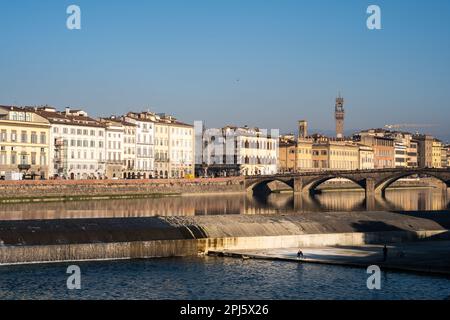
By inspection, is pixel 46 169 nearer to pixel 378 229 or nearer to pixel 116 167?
pixel 116 167

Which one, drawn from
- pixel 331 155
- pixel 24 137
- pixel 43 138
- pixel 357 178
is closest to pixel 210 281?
pixel 24 137

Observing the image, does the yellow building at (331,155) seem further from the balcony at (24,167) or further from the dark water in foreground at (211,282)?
the dark water in foreground at (211,282)

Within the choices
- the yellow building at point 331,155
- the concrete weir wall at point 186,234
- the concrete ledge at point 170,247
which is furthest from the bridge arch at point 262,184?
the concrete ledge at point 170,247

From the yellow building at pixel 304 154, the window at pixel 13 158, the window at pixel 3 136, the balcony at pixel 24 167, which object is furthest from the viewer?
the yellow building at pixel 304 154

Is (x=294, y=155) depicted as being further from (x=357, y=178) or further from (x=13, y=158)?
(x=13, y=158)

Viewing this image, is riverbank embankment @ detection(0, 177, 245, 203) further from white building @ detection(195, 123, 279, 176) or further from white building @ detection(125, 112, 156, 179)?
white building @ detection(195, 123, 279, 176)

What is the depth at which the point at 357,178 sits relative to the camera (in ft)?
377

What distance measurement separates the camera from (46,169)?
10481 centimetres

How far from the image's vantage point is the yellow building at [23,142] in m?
98.3

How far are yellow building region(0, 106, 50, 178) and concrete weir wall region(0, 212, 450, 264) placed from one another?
5764 centimetres

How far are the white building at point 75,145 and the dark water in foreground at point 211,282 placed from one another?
72230 millimetres

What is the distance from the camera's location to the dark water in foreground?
98.9ft
